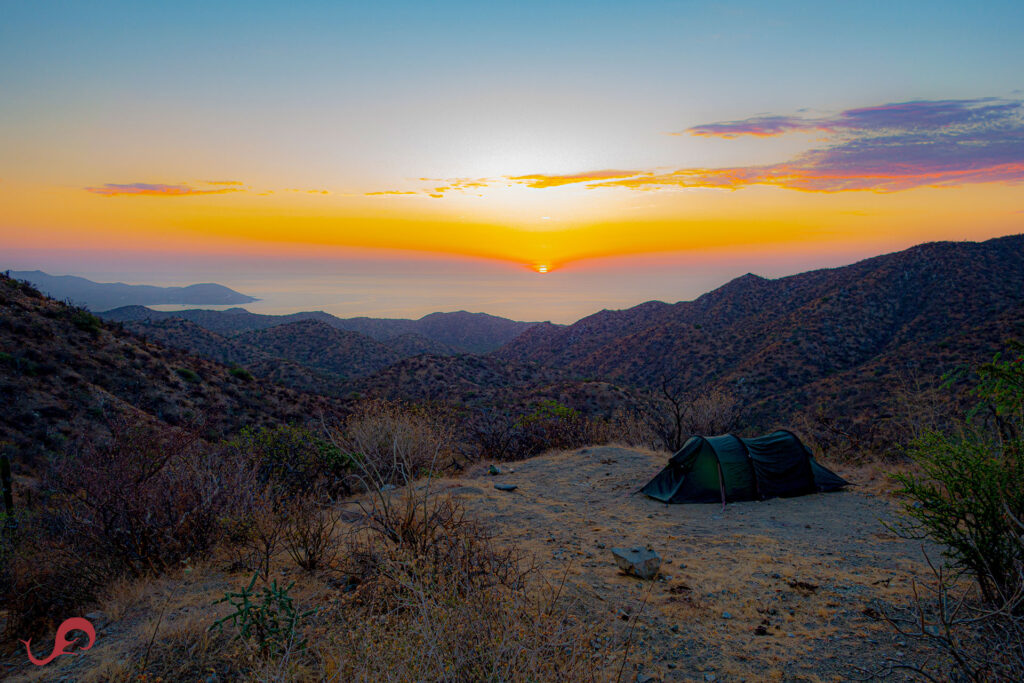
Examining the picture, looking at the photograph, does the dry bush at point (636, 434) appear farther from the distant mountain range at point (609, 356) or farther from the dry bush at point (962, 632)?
the dry bush at point (962, 632)

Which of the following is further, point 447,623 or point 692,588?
point 692,588

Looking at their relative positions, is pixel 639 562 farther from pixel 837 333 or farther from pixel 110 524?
pixel 837 333

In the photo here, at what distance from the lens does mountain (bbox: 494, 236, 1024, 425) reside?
27719 mm

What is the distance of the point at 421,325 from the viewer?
10394 cm

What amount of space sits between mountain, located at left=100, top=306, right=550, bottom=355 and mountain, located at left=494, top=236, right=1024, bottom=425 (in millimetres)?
33404

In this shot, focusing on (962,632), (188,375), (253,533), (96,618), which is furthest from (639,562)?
(188,375)

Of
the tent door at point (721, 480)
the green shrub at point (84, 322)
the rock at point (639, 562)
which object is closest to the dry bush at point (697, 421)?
the tent door at point (721, 480)

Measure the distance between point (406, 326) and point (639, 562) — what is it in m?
97.9

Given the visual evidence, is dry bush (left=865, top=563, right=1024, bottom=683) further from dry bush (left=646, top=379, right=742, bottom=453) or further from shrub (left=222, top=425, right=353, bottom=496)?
dry bush (left=646, top=379, right=742, bottom=453)

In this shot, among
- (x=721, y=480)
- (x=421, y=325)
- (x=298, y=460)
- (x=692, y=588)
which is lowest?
(x=421, y=325)

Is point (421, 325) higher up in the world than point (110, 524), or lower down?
lower down

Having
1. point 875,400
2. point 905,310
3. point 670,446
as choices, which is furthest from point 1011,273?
point 670,446

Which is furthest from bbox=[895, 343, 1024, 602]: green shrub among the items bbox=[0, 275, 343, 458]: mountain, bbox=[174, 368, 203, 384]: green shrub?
bbox=[174, 368, 203, 384]: green shrub

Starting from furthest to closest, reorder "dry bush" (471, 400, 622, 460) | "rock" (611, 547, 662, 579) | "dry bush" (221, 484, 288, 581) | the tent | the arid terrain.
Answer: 1. "dry bush" (471, 400, 622, 460)
2. the tent
3. "rock" (611, 547, 662, 579)
4. "dry bush" (221, 484, 288, 581)
5. the arid terrain
